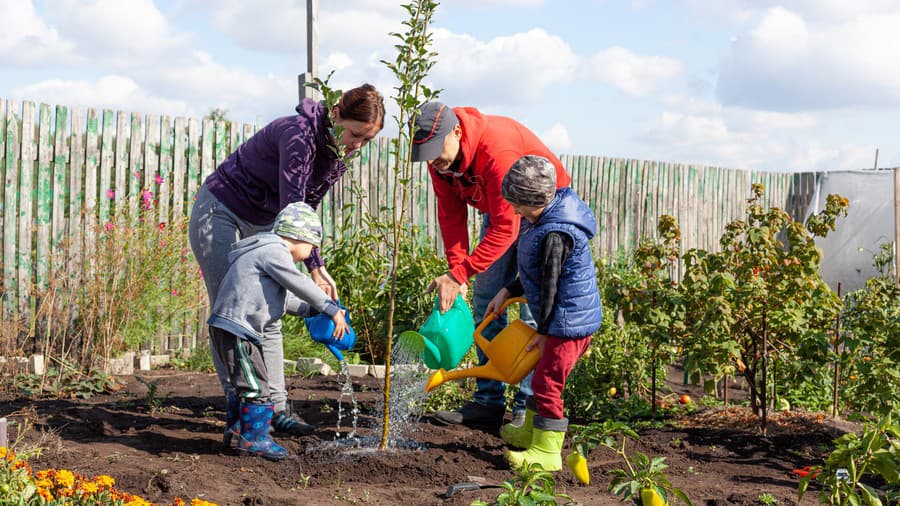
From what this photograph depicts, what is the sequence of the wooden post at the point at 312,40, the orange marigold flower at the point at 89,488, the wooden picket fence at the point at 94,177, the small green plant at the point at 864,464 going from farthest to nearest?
the wooden post at the point at 312,40, the wooden picket fence at the point at 94,177, the orange marigold flower at the point at 89,488, the small green plant at the point at 864,464

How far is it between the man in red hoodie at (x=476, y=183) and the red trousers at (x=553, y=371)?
419mm

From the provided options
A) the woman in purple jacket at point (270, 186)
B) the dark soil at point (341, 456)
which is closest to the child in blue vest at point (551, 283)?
the dark soil at point (341, 456)

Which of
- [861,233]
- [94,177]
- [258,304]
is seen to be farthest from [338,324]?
[861,233]

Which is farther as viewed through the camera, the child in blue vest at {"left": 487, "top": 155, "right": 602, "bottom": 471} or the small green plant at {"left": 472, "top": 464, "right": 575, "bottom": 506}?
the child in blue vest at {"left": 487, "top": 155, "right": 602, "bottom": 471}

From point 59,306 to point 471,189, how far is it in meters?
3.82

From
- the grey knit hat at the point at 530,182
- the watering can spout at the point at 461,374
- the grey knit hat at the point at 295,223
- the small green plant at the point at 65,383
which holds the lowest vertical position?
the small green plant at the point at 65,383

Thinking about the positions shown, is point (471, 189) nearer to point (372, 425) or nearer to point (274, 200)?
point (274, 200)

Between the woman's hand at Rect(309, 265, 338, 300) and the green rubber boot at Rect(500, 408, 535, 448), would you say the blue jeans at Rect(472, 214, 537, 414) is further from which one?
the woman's hand at Rect(309, 265, 338, 300)

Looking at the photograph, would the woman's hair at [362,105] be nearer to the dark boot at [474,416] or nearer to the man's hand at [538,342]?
the man's hand at [538,342]

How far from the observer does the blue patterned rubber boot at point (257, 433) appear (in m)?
3.26

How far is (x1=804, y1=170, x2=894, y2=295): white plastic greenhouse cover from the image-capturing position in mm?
10961

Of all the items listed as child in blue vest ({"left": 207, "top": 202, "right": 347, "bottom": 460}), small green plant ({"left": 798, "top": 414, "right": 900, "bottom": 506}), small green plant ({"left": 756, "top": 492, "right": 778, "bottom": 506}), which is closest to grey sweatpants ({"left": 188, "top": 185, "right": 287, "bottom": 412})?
child in blue vest ({"left": 207, "top": 202, "right": 347, "bottom": 460})

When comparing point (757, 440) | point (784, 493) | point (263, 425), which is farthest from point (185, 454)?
point (757, 440)

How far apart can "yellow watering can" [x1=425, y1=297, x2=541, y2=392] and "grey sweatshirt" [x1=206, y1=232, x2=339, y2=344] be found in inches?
22.4
